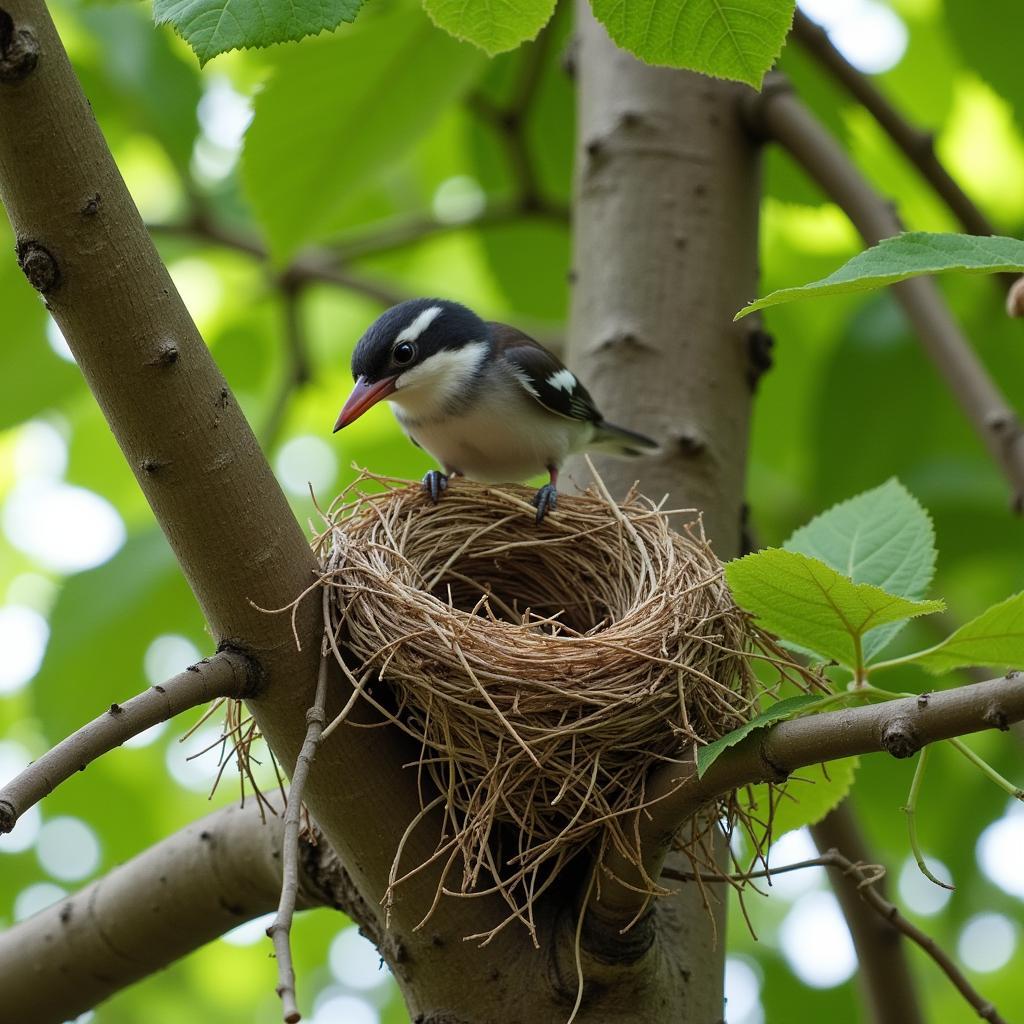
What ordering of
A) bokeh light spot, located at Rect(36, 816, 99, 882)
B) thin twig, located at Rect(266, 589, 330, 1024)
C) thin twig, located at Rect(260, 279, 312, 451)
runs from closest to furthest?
thin twig, located at Rect(266, 589, 330, 1024), thin twig, located at Rect(260, 279, 312, 451), bokeh light spot, located at Rect(36, 816, 99, 882)

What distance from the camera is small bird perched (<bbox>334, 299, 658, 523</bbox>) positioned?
154 inches

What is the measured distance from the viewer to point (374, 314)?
21.1 feet

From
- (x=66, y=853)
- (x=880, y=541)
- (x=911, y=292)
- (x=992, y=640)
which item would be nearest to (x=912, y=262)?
(x=992, y=640)

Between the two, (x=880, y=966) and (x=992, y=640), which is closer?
(x=992, y=640)

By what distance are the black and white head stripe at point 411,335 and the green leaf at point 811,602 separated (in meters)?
2.01

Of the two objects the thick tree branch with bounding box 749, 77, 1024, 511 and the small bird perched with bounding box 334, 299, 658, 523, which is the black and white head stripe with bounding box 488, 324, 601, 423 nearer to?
the small bird perched with bounding box 334, 299, 658, 523

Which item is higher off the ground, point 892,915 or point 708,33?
point 708,33

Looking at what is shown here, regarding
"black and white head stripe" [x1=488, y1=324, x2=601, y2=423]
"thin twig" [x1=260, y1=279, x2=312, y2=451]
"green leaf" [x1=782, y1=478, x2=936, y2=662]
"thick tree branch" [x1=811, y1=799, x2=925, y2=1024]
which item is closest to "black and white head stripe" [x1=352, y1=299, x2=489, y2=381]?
"black and white head stripe" [x1=488, y1=324, x2=601, y2=423]

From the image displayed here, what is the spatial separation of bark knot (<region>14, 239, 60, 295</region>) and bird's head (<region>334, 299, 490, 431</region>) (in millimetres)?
1823

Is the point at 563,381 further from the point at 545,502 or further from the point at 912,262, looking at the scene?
the point at 912,262

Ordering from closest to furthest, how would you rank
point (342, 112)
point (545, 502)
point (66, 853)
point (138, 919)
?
point (138, 919) → point (545, 502) → point (342, 112) → point (66, 853)

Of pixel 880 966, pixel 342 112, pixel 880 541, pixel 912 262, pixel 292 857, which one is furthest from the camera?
pixel 342 112

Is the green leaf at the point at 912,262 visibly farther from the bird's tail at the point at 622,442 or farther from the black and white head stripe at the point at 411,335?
the black and white head stripe at the point at 411,335

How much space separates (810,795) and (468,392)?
6.12ft
